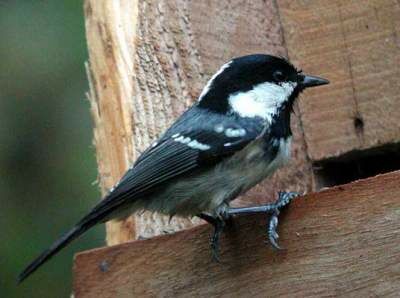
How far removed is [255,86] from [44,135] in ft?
5.71

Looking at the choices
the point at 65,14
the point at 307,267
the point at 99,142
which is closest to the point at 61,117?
the point at 65,14

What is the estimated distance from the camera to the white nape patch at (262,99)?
3168 millimetres

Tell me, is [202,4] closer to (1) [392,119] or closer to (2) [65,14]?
(1) [392,119]

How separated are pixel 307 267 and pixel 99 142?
34.6 inches

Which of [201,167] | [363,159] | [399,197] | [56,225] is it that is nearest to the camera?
[399,197]

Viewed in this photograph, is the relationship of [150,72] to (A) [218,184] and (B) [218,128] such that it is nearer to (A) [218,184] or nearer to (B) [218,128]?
(B) [218,128]

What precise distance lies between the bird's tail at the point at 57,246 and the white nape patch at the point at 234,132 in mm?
431

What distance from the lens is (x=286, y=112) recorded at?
10.4 feet

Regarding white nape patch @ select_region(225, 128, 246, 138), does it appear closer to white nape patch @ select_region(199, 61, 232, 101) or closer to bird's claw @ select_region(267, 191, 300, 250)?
white nape patch @ select_region(199, 61, 232, 101)

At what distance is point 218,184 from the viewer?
299 cm

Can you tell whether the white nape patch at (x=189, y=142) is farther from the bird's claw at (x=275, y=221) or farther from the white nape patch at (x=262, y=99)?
the bird's claw at (x=275, y=221)

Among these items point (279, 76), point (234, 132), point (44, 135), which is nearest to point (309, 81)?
point (279, 76)

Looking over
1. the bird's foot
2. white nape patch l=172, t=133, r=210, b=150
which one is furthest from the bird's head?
the bird's foot

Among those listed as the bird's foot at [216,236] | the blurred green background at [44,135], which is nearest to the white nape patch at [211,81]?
the bird's foot at [216,236]
